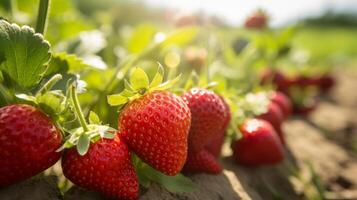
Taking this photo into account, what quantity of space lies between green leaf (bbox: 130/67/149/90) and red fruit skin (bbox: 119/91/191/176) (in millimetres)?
30

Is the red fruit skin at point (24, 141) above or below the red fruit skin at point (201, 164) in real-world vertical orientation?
above

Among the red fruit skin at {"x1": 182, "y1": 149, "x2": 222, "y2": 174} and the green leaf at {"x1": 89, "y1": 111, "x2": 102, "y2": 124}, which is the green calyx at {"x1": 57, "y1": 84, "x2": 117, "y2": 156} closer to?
the green leaf at {"x1": 89, "y1": 111, "x2": 102, "y2": 124}

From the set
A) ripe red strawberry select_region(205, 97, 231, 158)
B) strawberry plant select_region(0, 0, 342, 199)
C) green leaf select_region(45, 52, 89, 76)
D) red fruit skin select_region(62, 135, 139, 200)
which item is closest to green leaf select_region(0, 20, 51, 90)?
strawberry plant select_region(0, 0, 342, 199)

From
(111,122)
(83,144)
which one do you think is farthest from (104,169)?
(111,122)

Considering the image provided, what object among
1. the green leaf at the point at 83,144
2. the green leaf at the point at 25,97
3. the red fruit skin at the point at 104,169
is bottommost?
the red fruit skin at the point at 104,169

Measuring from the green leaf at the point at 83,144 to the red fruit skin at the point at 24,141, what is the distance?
A: 7 cm

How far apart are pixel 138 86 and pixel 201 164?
0.42m

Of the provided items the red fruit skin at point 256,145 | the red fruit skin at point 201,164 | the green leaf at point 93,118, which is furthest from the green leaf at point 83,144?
the red fruit skin at point 256,145

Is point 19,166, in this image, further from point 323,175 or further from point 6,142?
point 323,175

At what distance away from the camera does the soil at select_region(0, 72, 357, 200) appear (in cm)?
155

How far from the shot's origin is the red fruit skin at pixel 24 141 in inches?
54.0

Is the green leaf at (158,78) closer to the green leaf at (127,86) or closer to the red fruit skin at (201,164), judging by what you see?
the green leaf at (127,86)

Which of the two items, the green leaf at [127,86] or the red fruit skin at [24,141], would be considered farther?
the green leaf at [127,86]

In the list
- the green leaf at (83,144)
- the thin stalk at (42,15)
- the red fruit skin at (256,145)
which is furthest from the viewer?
the red fruit skin at (256,145)
